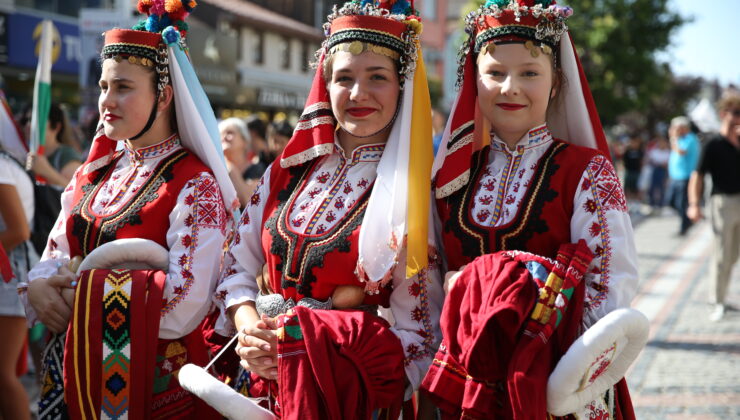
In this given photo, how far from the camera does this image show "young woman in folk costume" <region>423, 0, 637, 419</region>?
218cm

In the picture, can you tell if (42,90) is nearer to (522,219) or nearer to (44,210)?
(44,210)

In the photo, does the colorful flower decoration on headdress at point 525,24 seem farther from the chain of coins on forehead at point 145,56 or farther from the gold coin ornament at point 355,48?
the chain of coins on forehead at point 145,56

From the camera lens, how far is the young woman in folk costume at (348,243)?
2297mm

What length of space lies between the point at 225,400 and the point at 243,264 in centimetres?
63

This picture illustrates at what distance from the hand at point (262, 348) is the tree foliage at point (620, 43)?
2019 centimetres

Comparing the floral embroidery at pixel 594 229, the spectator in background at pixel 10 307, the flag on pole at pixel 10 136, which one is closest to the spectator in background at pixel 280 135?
the flag on pole at pixel 10 136

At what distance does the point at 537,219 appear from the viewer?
241 centimetres

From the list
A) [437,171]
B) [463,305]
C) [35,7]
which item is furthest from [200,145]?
[35,7]

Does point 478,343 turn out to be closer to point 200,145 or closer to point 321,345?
point 321,345

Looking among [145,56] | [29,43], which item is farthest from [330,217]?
[29,43]

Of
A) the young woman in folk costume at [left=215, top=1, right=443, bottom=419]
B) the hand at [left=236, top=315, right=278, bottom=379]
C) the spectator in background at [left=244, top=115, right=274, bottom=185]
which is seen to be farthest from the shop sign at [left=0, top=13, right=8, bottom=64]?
the hand at [left=236, top=315, right=278, bottom=379]

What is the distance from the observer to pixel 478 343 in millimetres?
2148

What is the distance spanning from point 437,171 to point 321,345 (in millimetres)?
812

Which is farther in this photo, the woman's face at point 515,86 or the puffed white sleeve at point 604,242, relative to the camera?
the woman's face at point 515,86
